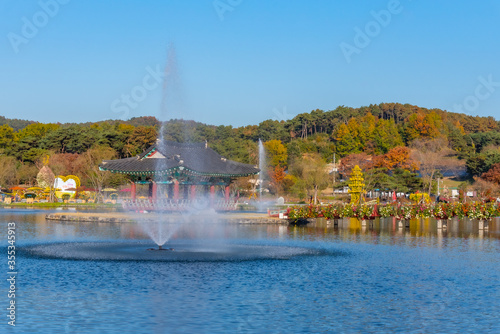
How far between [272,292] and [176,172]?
33.8 m

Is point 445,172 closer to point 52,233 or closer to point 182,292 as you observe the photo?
point 52,233

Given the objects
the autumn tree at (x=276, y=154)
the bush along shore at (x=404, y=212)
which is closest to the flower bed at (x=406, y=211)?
the bush along shore at (x=404, y=212)

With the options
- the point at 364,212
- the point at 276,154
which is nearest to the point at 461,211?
the point at 364,212

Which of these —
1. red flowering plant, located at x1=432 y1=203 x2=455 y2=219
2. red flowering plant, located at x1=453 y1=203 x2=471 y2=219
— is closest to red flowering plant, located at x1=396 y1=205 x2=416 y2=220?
red flowering plant, located at x1=432 y1=203 x2=455 y2=219

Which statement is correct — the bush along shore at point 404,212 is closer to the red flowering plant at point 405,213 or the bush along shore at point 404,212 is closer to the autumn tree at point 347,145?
the red flowering plant at point 405,213

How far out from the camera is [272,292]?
18016 millimetres

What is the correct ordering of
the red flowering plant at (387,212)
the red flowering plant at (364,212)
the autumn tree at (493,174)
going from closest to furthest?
the red flowering plant at (364,212) < the red flowering plant at (387,212) < the autumn tree at (493,174)

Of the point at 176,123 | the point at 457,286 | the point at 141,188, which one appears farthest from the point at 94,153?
the point at 457,286

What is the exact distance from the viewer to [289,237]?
35031 millimetres

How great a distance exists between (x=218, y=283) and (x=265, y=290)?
1688 millimetres

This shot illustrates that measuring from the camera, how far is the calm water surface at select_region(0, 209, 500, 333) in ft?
46.9

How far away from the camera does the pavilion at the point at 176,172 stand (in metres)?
50.8

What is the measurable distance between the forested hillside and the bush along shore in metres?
38.6

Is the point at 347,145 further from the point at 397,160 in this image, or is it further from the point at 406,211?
the point at 406,211
